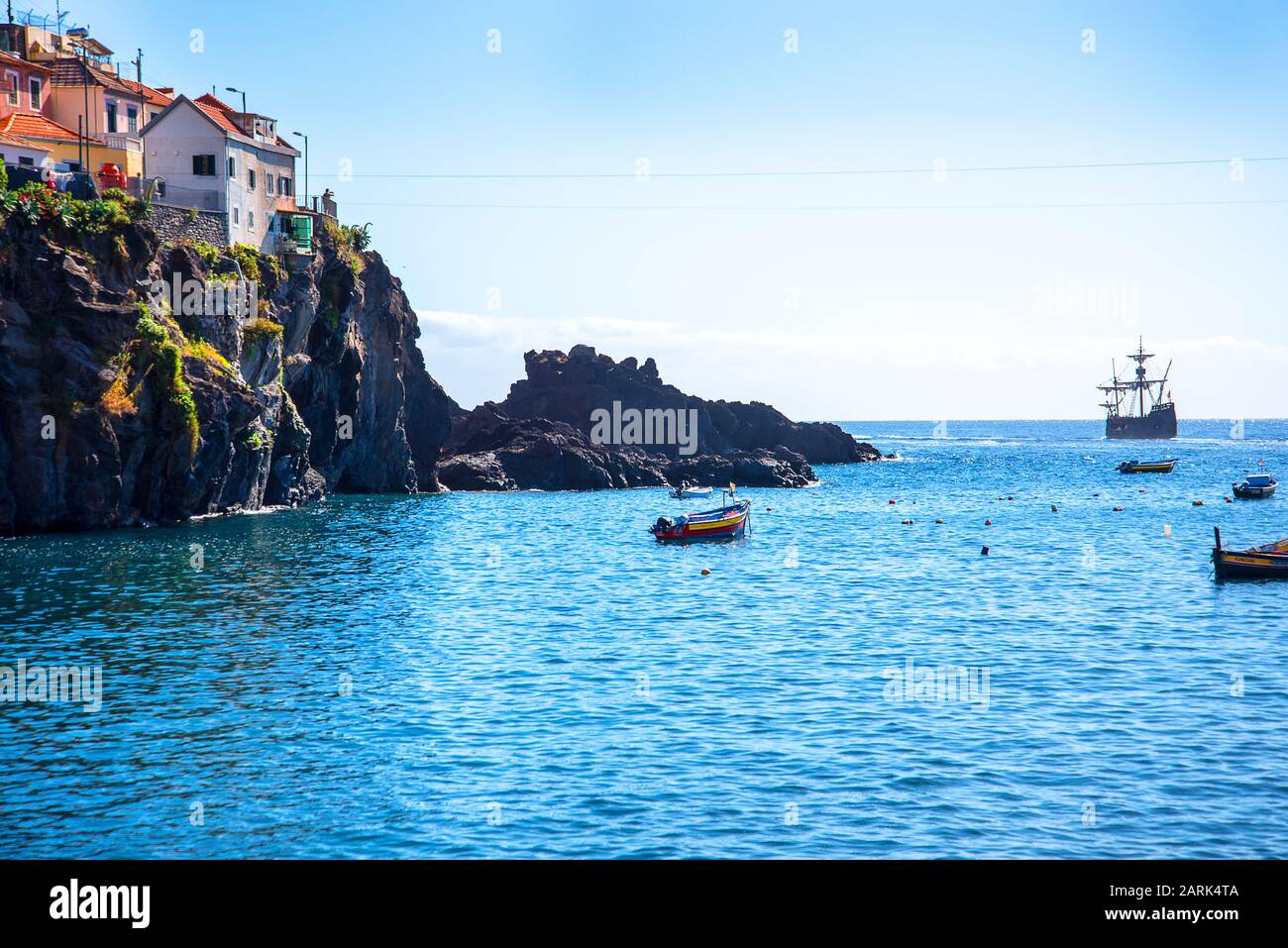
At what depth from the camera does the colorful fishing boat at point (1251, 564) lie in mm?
59094

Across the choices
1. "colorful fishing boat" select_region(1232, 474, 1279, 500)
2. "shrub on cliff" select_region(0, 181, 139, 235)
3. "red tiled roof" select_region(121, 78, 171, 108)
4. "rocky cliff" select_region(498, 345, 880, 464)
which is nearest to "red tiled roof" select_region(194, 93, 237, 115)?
"red tiled roof" select_region(121, 78, 171, 108)

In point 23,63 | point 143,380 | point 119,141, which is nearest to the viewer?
point 143,380

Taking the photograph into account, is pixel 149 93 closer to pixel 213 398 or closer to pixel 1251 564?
pixel 213 398

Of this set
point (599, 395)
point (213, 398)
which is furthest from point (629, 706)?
point (599, 395)

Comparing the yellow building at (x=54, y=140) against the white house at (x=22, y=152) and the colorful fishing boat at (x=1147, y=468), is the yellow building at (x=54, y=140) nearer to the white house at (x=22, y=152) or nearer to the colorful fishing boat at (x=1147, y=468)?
the white house at (x=22, y=152)

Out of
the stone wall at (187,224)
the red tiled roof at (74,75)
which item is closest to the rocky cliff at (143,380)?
the stone wall at (187,224)

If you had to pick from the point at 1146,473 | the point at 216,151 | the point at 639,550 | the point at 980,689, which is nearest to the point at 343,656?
the point at 980,689

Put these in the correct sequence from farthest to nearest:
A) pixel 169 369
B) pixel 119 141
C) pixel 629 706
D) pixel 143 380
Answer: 1. pixel 119 141
2. pixel 169 369
3. pixel 143 380
4. pixel 629 706

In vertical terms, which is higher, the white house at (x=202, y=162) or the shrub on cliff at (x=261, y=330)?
the white house at (x=202, y=162)

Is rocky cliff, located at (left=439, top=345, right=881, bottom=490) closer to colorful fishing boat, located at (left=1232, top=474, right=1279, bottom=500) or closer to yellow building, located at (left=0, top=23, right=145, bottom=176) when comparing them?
colorful fishing boat, located at (left=1232, top=474, right=1279, bottom=500)

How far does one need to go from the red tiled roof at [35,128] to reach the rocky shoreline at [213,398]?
1294cm

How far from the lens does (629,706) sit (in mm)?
32750

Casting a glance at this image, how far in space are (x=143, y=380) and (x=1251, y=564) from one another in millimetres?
66587

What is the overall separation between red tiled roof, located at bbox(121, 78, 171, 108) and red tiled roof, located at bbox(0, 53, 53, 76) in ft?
22.3
